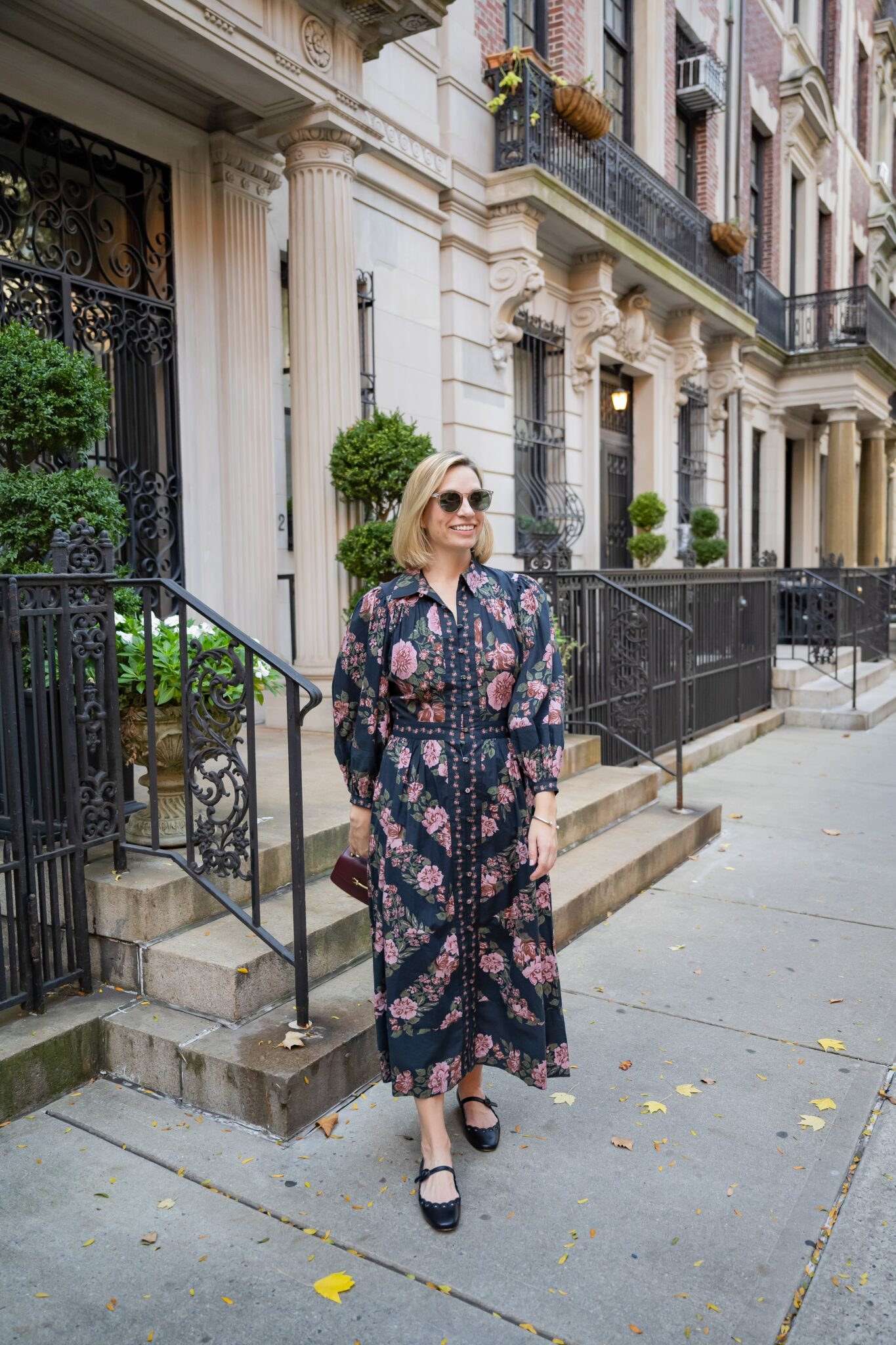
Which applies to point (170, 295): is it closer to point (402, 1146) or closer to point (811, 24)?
point (402, 1146)

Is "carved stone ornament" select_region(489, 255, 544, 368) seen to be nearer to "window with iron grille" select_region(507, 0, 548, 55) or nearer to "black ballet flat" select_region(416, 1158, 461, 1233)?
"window with iron grille" select_region(507, 0, 548, 55)

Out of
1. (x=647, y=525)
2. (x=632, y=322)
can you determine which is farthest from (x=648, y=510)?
(x=632, y=322)

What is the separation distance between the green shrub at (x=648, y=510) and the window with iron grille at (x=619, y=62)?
4639 mm

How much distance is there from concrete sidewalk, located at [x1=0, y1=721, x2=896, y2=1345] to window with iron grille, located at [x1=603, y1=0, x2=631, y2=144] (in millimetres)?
12411

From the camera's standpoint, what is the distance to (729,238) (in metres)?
15.1

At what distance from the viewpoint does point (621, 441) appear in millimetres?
14094

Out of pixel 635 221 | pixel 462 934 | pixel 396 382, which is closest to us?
pixel 462 934

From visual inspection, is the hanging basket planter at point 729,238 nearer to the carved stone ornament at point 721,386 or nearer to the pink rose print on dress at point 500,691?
the carved stone ornament at point 721,386

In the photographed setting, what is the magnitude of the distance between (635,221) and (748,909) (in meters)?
9.89

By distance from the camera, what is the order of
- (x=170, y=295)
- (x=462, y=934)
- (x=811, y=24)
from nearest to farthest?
1. (x=462, y=934)
2. (x=170, y=295)
3. (x=811, y=24)

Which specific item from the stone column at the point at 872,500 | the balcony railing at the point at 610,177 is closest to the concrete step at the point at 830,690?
the balcony railing at the point at 610,177

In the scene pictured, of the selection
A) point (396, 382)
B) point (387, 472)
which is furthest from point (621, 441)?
point (387, 472)

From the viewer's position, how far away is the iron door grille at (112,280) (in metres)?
5.84

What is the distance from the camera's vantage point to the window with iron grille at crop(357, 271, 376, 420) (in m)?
8.48
